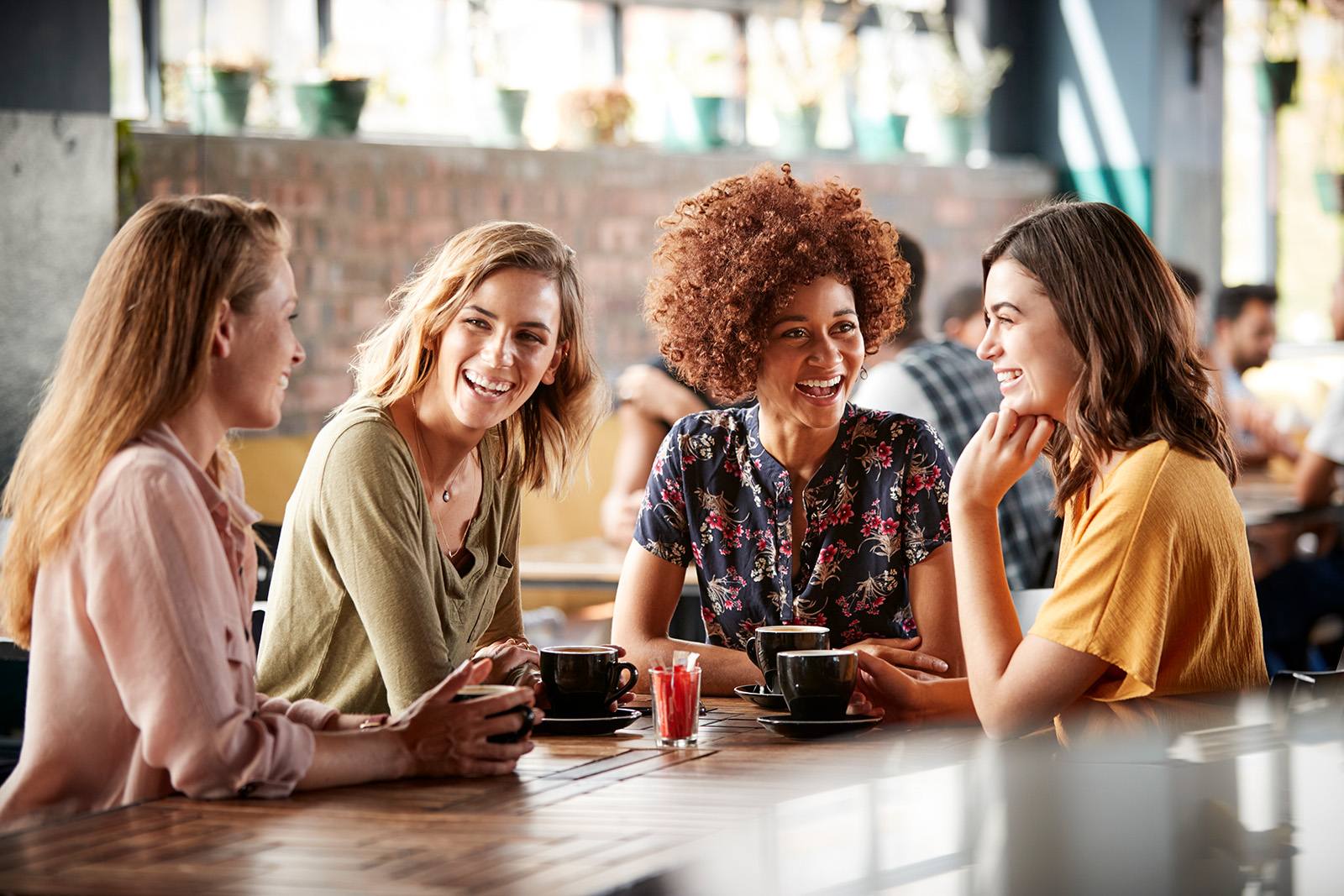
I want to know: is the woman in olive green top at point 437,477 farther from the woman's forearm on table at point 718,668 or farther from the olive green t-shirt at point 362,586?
the woman's forearm on table at point 718,668

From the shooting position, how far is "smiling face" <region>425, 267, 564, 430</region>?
1.91 m

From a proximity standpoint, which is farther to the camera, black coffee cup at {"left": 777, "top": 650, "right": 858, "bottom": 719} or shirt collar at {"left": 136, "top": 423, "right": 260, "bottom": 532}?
black coffee cup at {"left": 777, "top": 650, "right": 858, "bottom": 719}

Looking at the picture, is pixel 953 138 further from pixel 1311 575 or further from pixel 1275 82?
pixel 1311 575

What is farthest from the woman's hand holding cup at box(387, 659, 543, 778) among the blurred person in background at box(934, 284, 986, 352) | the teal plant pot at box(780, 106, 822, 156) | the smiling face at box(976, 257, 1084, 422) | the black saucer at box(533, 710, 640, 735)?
the teal plant pot at box(780, 106, 822, 156)

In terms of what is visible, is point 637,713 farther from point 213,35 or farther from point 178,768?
point 213,35

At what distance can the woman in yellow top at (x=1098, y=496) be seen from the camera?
5.11 feet

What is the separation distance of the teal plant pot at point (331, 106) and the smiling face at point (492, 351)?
3274mm

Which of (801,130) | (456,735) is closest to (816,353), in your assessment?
(456,735)

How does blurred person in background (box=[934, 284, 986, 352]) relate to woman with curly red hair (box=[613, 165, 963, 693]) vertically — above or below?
above

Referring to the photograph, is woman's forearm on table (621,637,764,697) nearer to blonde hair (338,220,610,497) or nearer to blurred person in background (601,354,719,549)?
blonde hair (338,220,610,497)

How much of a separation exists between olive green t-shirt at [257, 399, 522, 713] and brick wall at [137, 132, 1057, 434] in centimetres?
304

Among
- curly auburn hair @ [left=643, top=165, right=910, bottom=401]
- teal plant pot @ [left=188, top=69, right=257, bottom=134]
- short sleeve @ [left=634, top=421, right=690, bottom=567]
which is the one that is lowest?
short sleeve @ [left=634, top=421, right=690, bottom=567]

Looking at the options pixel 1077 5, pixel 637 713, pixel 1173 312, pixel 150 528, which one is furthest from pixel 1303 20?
pixel 150 528

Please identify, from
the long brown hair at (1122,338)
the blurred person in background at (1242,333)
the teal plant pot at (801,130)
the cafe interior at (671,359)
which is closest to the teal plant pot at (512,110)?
the cafe interior at (671,359)
